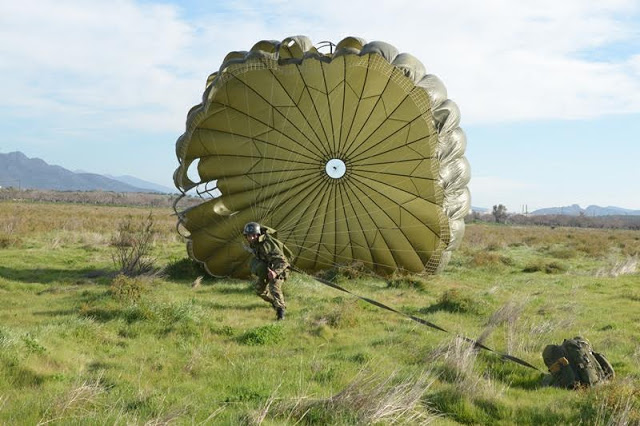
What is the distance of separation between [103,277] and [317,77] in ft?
22.4

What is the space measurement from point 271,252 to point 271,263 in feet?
0.65

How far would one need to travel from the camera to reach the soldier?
9688 millimetres

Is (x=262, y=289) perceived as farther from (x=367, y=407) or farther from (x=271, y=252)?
(x=367, y=407)

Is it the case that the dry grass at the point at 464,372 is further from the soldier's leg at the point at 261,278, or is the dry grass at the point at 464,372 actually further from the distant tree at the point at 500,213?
the distant tree at the point at 500,213

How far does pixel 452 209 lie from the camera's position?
1255 cm

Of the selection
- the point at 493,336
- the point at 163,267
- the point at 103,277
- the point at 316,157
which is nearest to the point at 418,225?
the point at 316,157

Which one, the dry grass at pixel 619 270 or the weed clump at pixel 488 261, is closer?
the dry grass at pixel 619 270

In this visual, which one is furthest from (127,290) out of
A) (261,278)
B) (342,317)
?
(342,317)

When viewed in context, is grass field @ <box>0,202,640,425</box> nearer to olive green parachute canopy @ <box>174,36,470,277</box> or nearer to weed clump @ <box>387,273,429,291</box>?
weed clump @ <box>387,273,429,291</box>

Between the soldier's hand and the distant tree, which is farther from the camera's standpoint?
the distant tree

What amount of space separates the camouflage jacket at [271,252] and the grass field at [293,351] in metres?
0.95

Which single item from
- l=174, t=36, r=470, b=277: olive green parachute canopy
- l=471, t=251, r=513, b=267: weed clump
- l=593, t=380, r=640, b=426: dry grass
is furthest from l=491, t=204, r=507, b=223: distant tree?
l=593, t=380, r=640, b=426: dry grass

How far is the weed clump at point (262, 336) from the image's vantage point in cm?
811

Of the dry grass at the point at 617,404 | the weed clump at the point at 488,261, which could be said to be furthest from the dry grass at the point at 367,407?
the weed clump at the point at 488,261
